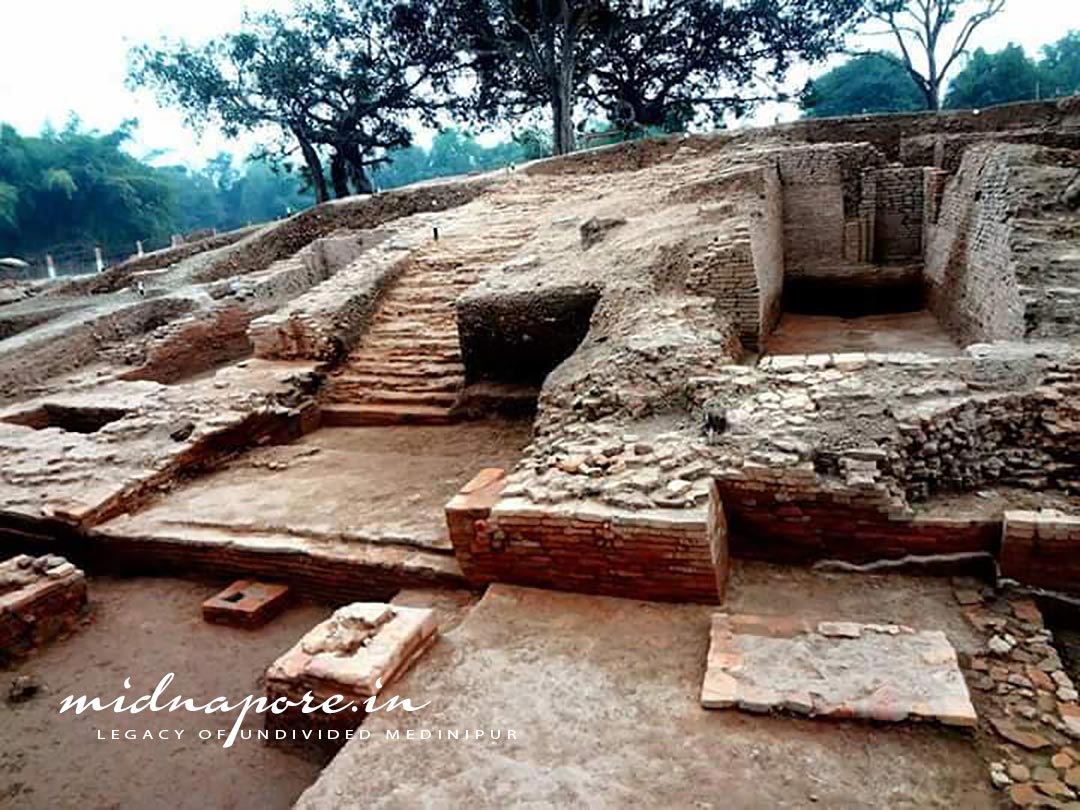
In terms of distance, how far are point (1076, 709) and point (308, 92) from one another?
2132cm

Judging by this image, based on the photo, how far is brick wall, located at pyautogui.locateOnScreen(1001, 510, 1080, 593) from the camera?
3.05 meters

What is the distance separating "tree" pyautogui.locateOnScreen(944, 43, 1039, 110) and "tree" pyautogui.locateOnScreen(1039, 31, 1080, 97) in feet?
2.83

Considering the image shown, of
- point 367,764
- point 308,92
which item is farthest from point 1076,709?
point 308,92

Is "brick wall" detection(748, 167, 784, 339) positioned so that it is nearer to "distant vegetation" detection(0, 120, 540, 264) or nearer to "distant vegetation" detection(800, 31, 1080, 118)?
"distant vegetation" detection(800, 31, 1080, 118)

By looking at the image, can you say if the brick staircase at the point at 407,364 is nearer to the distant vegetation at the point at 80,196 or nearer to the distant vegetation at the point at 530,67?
the distant vegetation at the point at 530,67

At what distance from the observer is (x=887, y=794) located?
215 cm

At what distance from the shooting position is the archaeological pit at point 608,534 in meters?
2.44

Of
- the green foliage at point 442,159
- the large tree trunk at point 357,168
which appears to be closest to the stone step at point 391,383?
the large tree trunk at point 357,168

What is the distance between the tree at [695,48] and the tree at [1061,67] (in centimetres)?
1003


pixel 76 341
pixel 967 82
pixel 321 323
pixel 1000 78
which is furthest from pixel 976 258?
pixel 967 82

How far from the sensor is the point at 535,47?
653 inches

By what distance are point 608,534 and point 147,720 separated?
2.32 meters

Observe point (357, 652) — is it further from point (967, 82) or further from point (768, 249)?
point (967, 82)

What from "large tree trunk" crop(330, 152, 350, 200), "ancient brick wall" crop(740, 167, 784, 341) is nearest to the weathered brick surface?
"ancient brick wall" crop(740, 167, 784, 341)
